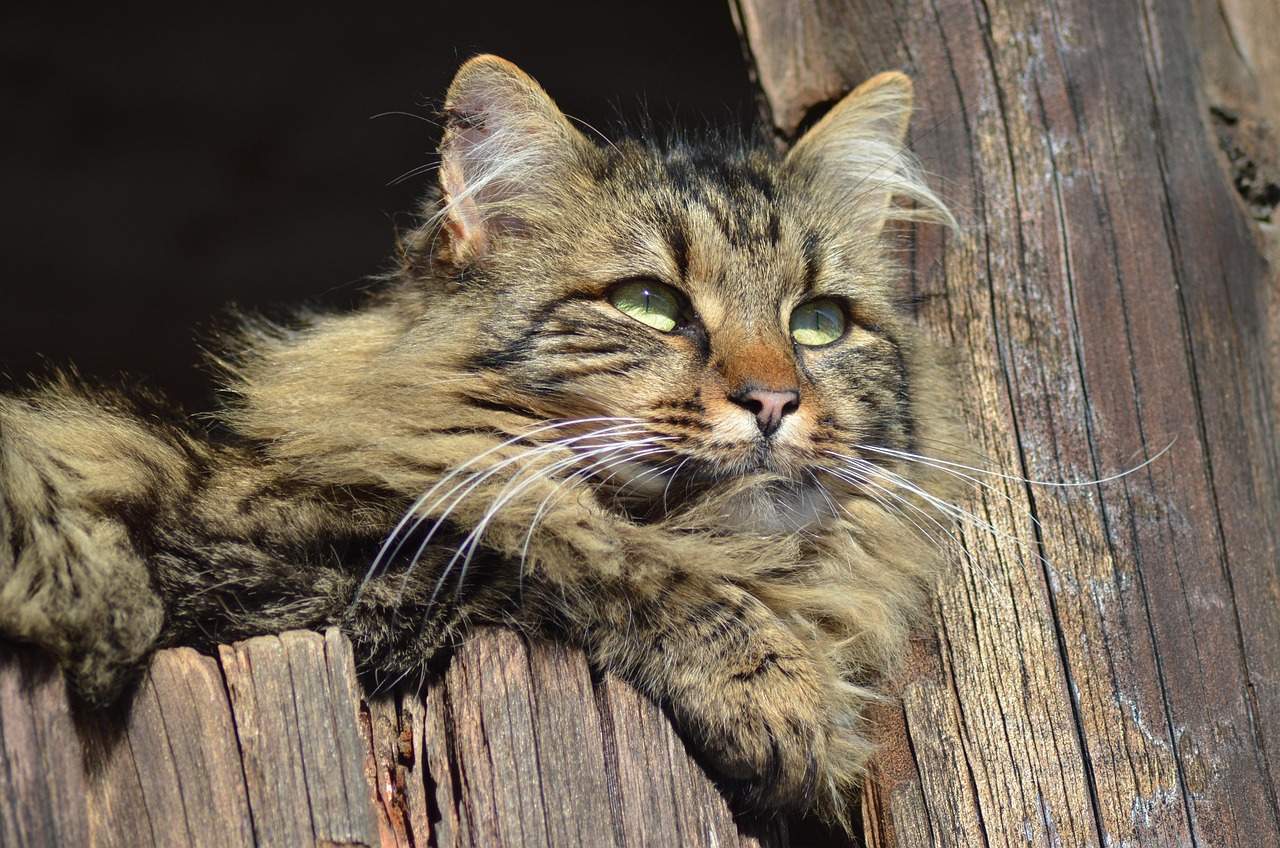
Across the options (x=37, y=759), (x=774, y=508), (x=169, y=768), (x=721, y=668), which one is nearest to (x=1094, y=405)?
(x=774, y=508)

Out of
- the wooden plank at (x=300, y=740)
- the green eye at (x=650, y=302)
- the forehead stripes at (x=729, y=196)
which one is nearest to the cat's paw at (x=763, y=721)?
the wooden plank at (x=300, y=740)

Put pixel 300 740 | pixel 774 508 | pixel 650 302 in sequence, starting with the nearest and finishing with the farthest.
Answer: pixel 300 740, pixel 774 508, pixel 650 302

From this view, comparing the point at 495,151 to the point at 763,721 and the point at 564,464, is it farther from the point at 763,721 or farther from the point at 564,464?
the point at 763,721

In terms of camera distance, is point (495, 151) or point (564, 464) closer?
point (564, 464)

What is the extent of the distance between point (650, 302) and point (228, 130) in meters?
3.78

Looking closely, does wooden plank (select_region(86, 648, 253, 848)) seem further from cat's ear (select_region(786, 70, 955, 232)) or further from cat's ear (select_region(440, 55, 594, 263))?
cat's ear (select_region(786, 70, 955, 232))

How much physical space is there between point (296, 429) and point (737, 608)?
89cm

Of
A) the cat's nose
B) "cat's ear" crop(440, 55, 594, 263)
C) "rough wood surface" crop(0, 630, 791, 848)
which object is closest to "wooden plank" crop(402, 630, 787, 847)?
"rough wood surface" crop(0, 630, 791, 848)

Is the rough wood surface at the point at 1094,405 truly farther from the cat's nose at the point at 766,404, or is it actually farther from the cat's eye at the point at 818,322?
the cat's nose at the point at 766,404

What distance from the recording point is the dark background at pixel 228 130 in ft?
15.3

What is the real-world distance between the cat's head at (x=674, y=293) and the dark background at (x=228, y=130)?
7.60 ft

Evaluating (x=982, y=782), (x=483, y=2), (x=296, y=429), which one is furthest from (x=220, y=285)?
(x=982, y=782)

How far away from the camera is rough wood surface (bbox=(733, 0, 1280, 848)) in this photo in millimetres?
1877

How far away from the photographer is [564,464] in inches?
72.0
